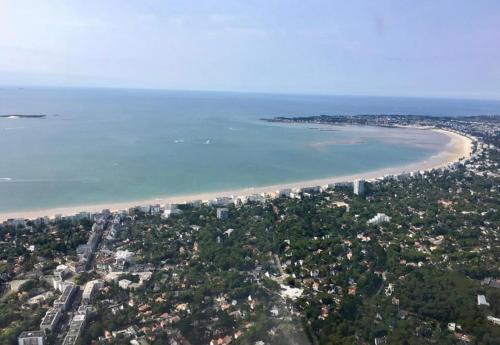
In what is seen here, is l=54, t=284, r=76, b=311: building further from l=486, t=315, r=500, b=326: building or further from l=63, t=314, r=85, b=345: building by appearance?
l=486, t=315, r=500, b=326: building

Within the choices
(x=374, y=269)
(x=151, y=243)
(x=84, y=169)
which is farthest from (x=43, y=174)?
(x=374, y=269)

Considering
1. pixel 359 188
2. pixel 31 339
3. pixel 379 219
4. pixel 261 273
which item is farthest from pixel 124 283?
pixel 359 188

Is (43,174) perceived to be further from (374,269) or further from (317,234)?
(374,269)

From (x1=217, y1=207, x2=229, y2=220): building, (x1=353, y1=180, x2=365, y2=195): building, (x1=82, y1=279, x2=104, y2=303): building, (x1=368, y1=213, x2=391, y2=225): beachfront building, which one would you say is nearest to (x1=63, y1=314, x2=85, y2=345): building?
(x1=82, y1=279, x2=104, y2=303): building

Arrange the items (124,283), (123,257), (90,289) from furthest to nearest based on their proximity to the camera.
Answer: (123,257) < (124,283) < (90,289)

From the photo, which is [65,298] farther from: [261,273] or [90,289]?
[261,273]
